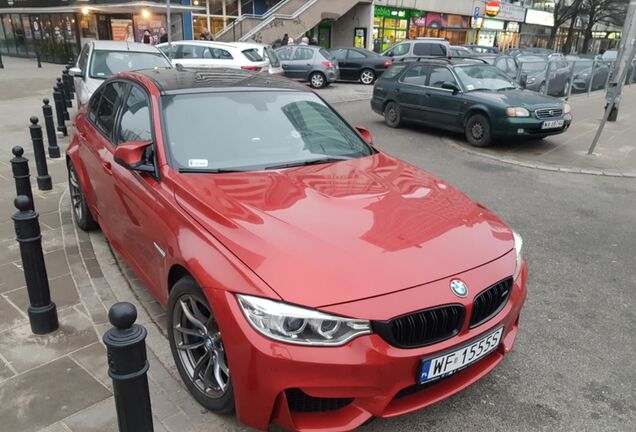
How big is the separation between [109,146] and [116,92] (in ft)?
1.81

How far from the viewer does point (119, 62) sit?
10.2 m

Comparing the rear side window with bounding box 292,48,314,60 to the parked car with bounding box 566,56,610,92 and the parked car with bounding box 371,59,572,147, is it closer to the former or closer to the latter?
the parked car with bounding box 371,59,572,147

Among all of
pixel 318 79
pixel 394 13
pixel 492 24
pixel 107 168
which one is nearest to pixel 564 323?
pixel 107 168

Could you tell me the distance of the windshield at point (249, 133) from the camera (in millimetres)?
3336

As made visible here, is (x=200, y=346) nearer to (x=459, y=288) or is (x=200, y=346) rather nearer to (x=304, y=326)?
(x=304, y=326)

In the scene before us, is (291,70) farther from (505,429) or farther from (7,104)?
(505,429)

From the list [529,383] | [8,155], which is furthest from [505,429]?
[8,155]

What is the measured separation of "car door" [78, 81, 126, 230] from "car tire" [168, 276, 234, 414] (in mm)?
1429

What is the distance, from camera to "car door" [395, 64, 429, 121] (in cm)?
1108

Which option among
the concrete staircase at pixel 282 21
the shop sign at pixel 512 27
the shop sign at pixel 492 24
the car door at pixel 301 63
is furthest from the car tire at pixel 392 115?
the shop sign at pixel 512 27

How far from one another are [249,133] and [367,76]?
1840cm

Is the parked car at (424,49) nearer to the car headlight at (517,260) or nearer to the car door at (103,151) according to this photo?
the car door at (103,151)

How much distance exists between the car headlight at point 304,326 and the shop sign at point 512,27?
52334 millimetres

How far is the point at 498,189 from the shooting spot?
7.36 metres
